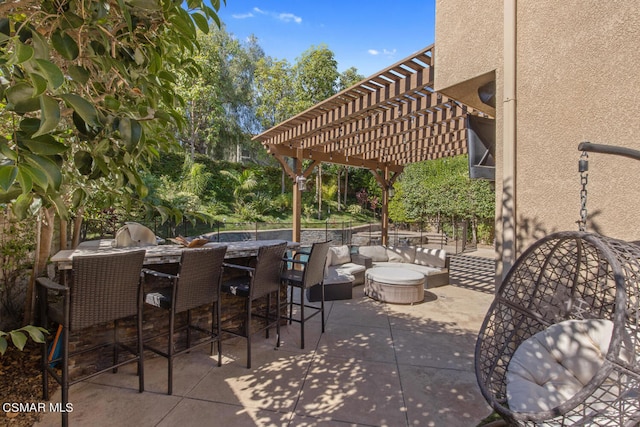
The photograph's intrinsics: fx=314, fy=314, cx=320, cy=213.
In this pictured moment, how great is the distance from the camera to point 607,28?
2.12 m

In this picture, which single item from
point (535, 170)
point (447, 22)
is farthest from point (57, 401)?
point (447, 22)

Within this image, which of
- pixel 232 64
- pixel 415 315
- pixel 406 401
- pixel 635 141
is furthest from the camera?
pixel 232 64

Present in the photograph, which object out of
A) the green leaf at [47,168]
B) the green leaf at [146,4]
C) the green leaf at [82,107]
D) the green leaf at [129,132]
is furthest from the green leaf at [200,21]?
the green leaf at [47,168]

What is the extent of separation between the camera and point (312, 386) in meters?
2.81

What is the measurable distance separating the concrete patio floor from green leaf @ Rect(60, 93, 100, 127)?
7.48 ft

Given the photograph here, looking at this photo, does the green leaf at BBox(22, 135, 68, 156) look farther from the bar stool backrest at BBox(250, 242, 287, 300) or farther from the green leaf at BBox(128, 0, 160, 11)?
the bar stool backrest at BBox(250, 242, 287, 300)

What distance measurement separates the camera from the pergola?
419 centimetres

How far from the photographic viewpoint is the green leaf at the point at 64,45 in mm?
1019

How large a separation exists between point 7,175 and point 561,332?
2.97 meters

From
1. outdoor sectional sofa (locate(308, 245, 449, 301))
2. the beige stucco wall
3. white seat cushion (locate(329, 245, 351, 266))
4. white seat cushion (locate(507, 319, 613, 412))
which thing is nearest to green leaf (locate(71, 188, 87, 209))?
white seat cushion (locate(507, 319, 613, 412))

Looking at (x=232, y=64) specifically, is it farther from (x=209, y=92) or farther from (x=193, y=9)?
(x=193, y=9)

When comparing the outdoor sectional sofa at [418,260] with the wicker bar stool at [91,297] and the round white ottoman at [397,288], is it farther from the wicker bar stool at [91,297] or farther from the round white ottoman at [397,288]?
the wicker bar stool at [91,297]

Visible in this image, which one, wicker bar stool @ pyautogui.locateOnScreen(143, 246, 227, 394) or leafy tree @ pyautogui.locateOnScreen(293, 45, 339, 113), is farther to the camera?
leafy tree @ pyautogui.locateOnScreen(293, 45, 339, 113)

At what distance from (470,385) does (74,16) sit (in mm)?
3627
